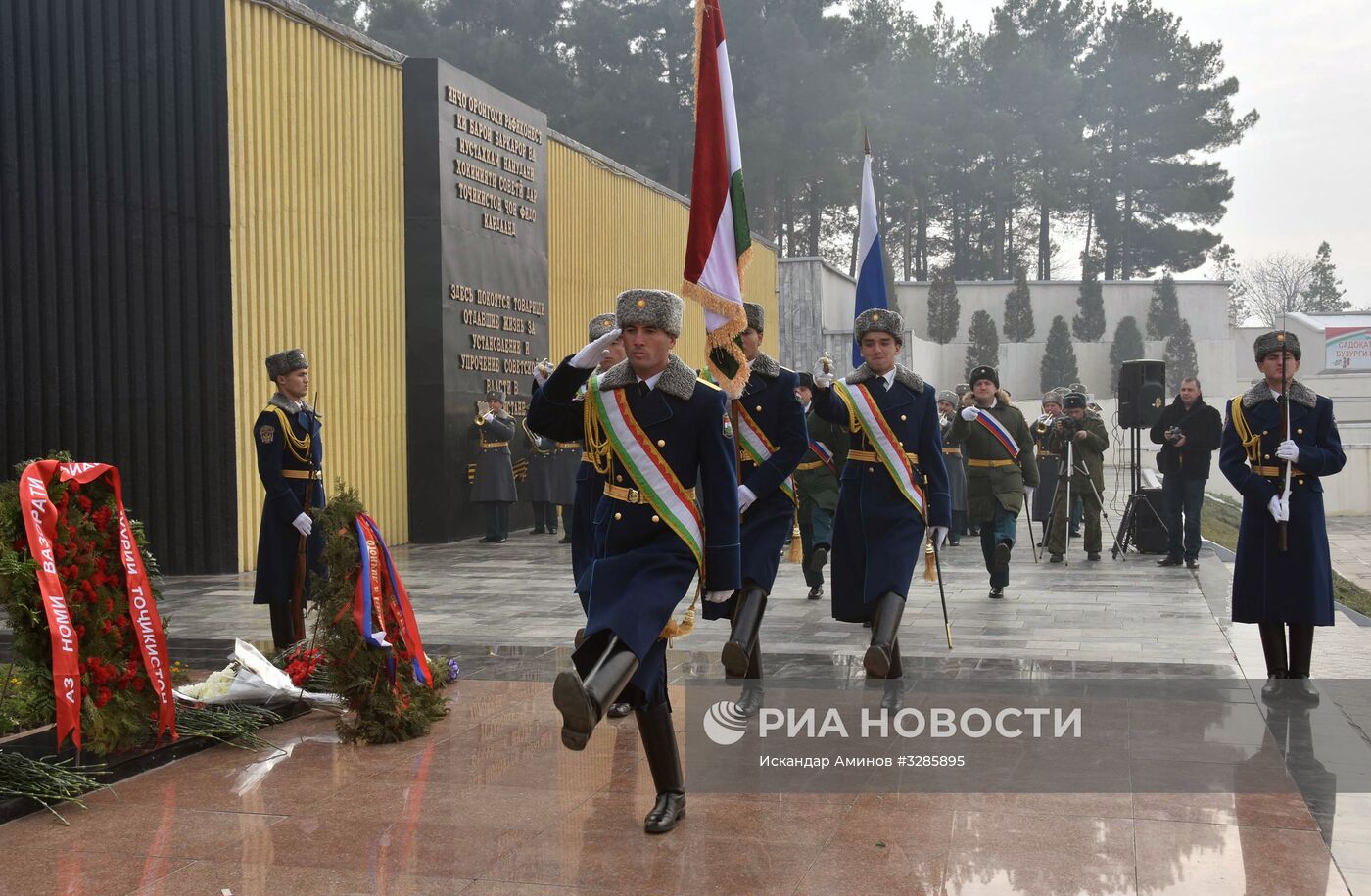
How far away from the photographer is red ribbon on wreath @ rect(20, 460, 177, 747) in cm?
511

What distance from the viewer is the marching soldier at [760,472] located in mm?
6336

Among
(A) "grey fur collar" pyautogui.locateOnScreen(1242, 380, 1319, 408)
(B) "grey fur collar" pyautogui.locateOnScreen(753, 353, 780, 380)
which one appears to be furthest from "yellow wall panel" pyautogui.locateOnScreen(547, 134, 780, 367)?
(A) "grey fur collar" pyautogui.locateOnScreen(1242, 380, 1319, 408)

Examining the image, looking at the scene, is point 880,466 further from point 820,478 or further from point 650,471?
point 820,478

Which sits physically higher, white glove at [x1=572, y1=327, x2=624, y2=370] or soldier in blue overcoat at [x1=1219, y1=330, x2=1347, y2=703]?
white glove at [x1=572, y1=327, x2=624, y2=370]

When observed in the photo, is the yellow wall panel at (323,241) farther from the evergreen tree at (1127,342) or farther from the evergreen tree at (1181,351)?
the evergreen tree at (1181,351)

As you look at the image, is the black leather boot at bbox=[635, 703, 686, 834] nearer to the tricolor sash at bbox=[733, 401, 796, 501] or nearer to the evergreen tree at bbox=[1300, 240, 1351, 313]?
the tricolor sash at bbox=[733, 401, 796, 501]

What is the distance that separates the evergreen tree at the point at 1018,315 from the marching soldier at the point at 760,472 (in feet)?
165

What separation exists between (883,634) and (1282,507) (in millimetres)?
2201

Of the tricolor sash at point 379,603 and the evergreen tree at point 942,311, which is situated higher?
the evergreen tree at point 942,311

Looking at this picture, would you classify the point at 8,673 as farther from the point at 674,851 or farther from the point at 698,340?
the point at 698,340

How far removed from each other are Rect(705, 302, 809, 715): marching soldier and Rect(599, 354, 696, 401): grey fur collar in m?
1.25

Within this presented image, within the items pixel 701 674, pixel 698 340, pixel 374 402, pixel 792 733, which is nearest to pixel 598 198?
pixel 698 340

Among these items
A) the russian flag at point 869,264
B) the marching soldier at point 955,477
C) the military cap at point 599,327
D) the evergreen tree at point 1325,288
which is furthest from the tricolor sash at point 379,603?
the evergreen tree at point 1325,288

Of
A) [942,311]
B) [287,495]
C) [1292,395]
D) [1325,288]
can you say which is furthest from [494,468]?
[1325,288]
